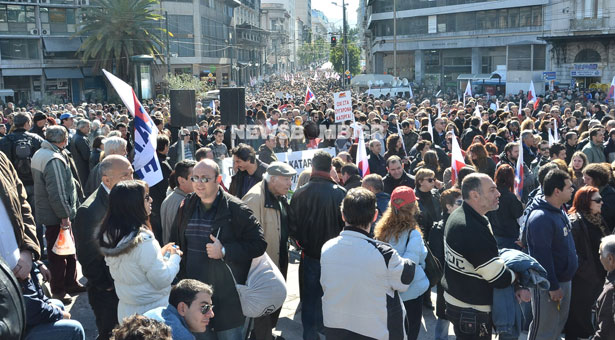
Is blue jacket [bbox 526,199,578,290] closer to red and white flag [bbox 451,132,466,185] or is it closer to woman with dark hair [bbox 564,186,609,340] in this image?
woman with dark hair [bbox 564,186,609,340]

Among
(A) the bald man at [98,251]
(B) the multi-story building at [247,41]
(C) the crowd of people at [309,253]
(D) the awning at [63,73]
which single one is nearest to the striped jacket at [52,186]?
(C) the crowd of people at [309,253]

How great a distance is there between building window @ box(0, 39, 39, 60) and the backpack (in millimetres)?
50429

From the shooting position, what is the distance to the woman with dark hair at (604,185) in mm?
5859

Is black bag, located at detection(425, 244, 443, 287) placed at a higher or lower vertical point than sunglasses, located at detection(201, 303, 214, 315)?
lower

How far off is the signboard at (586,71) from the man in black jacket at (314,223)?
43.0m

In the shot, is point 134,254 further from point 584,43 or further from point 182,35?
point 182,35

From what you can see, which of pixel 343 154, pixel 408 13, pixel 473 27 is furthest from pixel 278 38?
pixel 343 154

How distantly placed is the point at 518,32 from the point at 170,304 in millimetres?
58803

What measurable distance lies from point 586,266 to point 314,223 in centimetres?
254

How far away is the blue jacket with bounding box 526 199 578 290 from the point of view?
4832 millimetres

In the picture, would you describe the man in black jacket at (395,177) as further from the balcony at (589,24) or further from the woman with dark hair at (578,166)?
the balcony at (589,24)

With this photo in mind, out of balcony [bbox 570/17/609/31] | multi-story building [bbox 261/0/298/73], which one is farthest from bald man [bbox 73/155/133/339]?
multi-story building [bbox 261/0/298/73]

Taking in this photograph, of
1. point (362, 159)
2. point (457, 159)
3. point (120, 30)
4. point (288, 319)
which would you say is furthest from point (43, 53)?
A: point (288, 319)

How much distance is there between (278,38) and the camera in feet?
378
